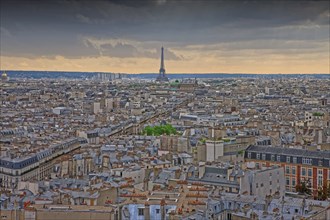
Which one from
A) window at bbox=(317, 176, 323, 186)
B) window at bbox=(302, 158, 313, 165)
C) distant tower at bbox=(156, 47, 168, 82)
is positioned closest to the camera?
window at bbox=(317, 176, 323, 186)

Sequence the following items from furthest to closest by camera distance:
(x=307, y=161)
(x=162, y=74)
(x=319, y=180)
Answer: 1. (x=162, y=74)
2. (x=307, y=161)
3. (x=319, y=180)

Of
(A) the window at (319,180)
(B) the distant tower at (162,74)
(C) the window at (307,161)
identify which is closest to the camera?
(A) the window at (319,180)

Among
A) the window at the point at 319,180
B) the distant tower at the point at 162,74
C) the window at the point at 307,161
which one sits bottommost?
the window at the point at 319,180

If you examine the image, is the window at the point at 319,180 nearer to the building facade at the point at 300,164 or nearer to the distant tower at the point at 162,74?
the building facade at the point at 300,164

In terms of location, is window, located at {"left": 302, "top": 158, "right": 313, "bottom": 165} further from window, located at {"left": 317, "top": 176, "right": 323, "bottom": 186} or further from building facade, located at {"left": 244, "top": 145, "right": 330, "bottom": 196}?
window, located at {"left": 317, "top": 176, "right": 323, "bottom": 186}

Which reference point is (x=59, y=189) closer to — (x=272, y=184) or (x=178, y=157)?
(x=272, y=184)

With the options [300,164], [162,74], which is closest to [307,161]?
[300,164]

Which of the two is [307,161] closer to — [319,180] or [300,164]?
[300,164]

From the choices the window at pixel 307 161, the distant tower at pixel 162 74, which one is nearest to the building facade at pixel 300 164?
the window at pixel 307 161

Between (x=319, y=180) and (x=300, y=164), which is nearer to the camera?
(x=319, y=180)

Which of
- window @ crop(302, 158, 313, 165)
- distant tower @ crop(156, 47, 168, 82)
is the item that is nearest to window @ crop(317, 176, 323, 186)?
window @ crop(302, 158, 313, 165)

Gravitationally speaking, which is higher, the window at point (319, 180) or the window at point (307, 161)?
the window at point (307, 161)
